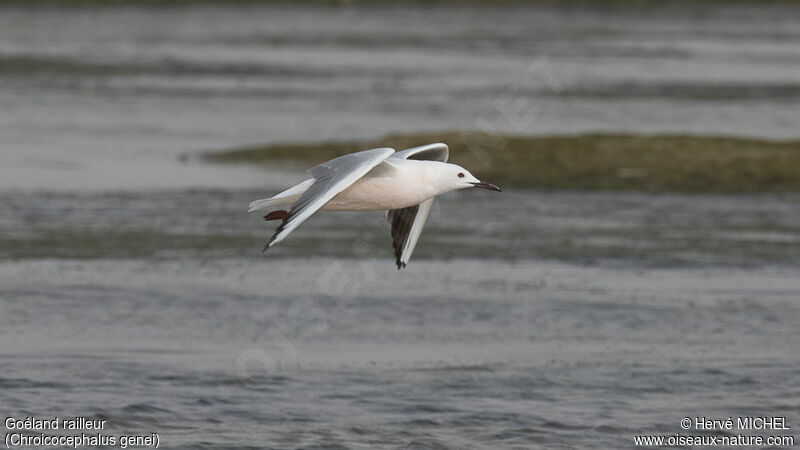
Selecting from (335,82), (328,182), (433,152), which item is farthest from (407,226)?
(335,82)

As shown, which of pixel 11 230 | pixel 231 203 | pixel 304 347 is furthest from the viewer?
pixel 231 203

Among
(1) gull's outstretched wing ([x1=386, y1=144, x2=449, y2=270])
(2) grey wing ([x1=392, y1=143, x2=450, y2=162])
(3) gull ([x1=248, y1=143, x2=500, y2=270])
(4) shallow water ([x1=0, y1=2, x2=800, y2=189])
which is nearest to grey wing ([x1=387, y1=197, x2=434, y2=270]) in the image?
(1) gull's outstretched wing ([x1=386, y1=144, x2=449, y2=270])

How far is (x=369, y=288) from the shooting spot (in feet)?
57.1

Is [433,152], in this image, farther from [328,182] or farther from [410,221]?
[328,182]

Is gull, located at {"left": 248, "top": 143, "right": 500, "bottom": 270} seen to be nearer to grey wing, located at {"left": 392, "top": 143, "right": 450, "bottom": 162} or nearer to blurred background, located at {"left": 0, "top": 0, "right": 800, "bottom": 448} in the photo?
grey wing, located at {"left": 392, "top": 143, "right": 450, "bottom": 162}

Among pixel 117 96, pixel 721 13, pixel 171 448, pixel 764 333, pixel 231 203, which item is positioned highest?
pixel 721 13

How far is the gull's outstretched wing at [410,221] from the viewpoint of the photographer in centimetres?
1177

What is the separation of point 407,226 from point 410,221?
0.17 feet

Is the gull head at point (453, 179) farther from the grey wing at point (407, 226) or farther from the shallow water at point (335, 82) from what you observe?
the shallow water at point (335, 82)

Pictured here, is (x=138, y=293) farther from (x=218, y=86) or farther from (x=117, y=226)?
(x=218, y=86)

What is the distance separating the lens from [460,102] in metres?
35.9

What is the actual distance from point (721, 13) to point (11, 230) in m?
58.7

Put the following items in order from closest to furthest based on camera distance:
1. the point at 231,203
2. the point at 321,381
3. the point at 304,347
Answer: the point at 321,381, the point at 304,347, the point at 231,203

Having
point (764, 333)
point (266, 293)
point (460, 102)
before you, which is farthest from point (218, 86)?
point (764, 333)
